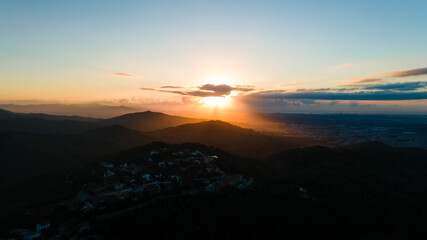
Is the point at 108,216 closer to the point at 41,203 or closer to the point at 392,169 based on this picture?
the point at 41,203

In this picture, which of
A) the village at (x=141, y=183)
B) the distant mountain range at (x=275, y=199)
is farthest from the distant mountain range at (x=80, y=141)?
the village at (x=141, y=183)

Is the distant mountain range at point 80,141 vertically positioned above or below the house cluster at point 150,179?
below

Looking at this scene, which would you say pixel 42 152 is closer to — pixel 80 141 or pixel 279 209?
pixel 80 141

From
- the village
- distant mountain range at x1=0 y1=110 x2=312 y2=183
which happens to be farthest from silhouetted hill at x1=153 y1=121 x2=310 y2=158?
the village

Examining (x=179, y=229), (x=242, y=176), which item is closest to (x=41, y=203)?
(x=179, y=229)

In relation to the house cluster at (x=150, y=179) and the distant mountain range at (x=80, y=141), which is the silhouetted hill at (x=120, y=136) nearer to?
the distant mountain range at (x=80, y=141)

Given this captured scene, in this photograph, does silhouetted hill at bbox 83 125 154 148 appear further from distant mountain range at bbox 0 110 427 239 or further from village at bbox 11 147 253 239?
village at bbox 11 147 253 239

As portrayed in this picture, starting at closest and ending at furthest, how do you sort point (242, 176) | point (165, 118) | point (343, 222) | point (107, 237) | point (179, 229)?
point (107, 237) → point (179, 229) → point (343, 222) → point (242, 176) → point (165, 118)
